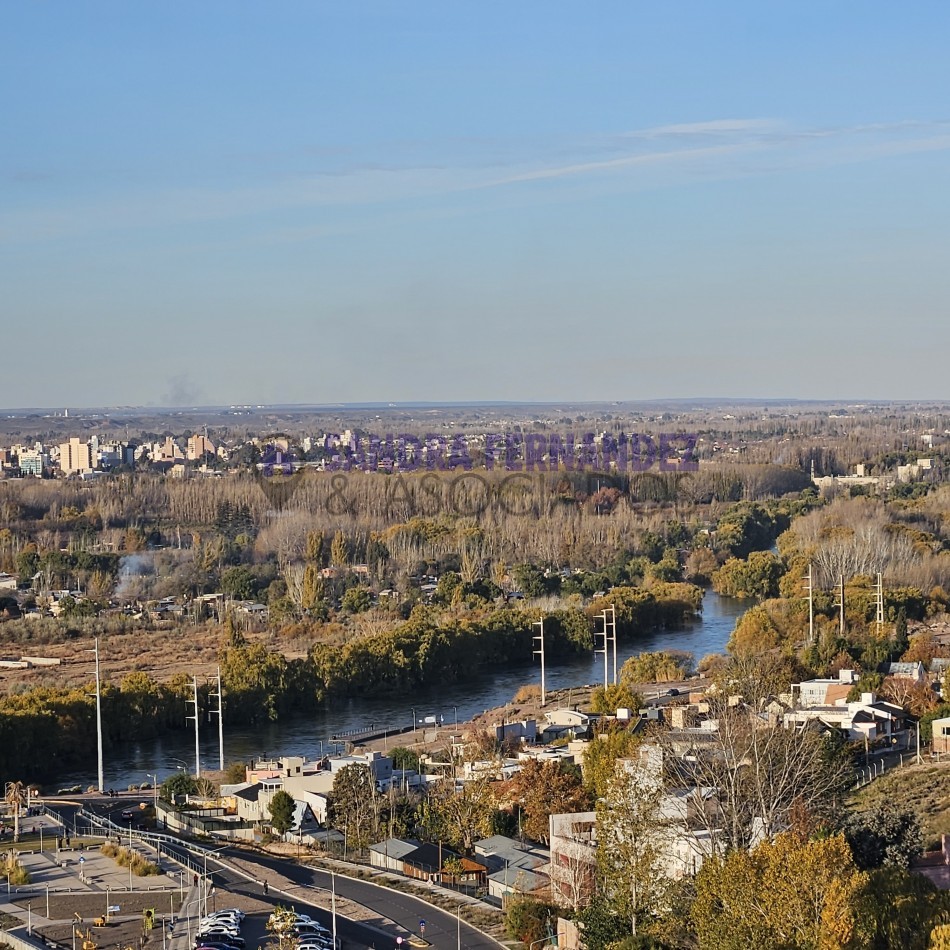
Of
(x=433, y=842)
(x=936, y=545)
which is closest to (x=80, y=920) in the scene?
(x=433, y=842)

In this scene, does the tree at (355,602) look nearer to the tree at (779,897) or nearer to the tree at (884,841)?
the tree at (884,841)

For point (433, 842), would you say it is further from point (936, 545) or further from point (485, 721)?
point (936, 545)

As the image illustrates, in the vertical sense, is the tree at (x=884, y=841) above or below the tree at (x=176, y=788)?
above

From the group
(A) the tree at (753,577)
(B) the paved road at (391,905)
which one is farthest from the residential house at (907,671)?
(A) the tree at (753,577)

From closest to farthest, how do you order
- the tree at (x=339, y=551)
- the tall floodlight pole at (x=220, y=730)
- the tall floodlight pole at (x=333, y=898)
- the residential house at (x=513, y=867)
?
the tall floodlight pole at (x=333, y=898), the residential house at (x=513, y=867), the tall floodlight pole at (x=220, y=730), the tree at (x=339, y=551)

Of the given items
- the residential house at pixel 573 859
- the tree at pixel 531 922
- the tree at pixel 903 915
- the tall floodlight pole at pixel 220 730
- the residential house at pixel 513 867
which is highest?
the tree at pixel 903 915

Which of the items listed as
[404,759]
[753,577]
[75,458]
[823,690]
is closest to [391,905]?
[404,759]

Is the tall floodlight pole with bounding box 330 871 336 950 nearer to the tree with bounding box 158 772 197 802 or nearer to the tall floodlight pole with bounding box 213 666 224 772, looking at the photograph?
the tree with bounding box 158 772 197 802

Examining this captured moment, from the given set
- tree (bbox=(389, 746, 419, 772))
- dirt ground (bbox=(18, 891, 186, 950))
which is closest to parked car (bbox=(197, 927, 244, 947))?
dirt ground (bbox=(18, 891, 186, 950))
